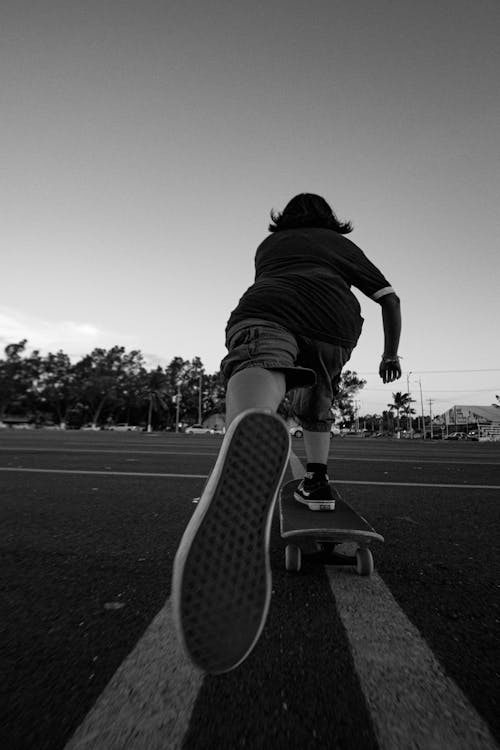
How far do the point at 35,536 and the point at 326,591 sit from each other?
5.06 ft

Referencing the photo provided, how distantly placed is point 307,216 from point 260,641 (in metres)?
1.72

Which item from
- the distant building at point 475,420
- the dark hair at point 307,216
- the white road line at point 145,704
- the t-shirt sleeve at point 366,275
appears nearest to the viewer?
the white road line at point 145,704

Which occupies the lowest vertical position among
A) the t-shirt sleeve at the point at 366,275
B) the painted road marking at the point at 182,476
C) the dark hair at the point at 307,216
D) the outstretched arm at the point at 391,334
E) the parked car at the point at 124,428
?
the painted road marking at the point at 182,476

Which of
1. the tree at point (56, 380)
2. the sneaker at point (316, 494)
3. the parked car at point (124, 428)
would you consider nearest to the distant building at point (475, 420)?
the parked car at point (124, 428)

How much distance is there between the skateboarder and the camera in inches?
34.0

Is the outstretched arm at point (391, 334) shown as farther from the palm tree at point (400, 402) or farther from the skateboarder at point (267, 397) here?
the palm tree at point (400, 402)

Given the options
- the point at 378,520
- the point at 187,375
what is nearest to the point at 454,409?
the point at 187,375

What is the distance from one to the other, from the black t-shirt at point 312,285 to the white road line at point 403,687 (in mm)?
984

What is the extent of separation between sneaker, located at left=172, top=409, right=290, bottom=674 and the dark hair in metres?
1.27

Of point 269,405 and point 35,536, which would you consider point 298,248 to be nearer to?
point 269,405

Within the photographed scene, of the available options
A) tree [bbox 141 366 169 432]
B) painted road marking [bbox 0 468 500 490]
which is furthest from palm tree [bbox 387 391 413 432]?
painted road marking [bbox 0 468 500 490]

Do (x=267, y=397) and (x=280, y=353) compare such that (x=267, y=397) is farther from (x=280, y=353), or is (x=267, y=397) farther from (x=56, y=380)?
(x=56, y=380)

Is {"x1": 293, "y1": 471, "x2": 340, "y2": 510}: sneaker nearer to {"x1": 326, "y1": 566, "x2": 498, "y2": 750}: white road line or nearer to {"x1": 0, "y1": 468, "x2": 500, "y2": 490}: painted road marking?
{"x1": 326, "y1": 566, "x2": 498, "y2": 750}: white road line

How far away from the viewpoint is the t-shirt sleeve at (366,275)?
1849mm
